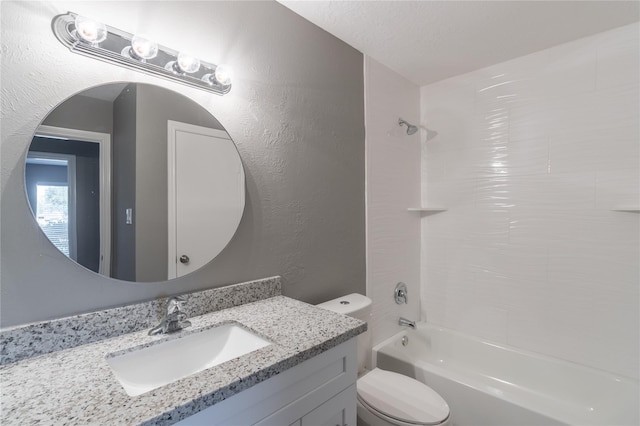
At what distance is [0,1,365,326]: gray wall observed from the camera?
84cm

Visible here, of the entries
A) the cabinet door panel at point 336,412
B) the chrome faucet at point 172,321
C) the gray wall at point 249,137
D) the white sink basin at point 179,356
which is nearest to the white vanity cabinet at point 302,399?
the cabinet door panel at point 336,412

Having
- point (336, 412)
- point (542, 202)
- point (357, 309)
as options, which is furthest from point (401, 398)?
point (542, 202)

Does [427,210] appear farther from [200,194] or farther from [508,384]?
[200,194]

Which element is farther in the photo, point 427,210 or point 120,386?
point 427,210

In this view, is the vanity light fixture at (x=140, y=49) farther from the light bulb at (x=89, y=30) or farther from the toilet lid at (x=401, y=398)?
the toilet lid at (x=401, y=398)

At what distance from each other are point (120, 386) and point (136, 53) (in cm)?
100

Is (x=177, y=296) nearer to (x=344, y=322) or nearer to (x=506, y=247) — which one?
(x=344, y=322)

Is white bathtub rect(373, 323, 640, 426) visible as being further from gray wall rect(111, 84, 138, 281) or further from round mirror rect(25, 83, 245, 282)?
gray wall rect(111, 84, 138, 281)

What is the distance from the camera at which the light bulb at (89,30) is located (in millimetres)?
902

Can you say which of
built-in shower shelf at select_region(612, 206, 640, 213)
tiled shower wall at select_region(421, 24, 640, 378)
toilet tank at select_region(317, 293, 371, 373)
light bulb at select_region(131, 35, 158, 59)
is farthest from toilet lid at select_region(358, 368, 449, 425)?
light bulb at select_region(131, 35, 158, 59)

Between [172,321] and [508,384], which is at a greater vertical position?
[172,321]

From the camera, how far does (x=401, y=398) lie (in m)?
1.50

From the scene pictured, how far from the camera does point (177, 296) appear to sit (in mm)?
1105

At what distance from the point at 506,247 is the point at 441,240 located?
0.46 m
